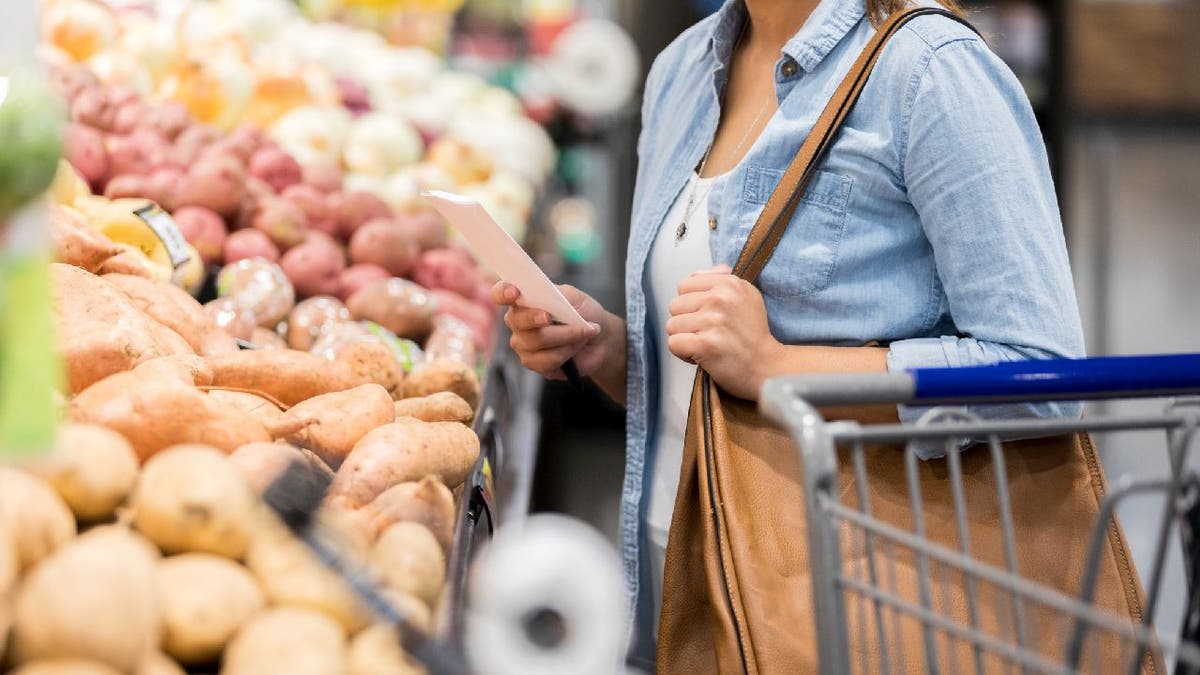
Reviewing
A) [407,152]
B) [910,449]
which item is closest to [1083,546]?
[910,449]

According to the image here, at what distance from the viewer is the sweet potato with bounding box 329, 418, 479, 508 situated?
1153mm

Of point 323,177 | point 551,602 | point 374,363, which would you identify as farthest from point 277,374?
point 323,177

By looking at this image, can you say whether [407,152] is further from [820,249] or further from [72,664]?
[72,664]

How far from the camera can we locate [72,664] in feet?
2.48

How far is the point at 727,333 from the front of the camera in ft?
4.38

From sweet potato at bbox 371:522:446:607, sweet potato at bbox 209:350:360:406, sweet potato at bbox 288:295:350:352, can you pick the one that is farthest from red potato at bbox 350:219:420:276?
sweet potato at bbox 371:522:446:607

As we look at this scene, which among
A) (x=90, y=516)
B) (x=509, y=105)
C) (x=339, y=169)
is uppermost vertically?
(x=509, y=105)

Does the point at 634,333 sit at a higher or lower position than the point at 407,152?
lower

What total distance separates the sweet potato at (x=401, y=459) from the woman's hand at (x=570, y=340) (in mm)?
284

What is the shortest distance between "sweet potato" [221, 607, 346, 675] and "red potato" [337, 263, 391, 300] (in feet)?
4.75

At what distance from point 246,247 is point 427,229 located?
556 mm

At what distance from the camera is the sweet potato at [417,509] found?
3.48ft

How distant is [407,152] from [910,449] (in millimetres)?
2469

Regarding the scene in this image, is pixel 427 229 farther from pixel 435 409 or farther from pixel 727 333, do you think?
pixel 727 333
